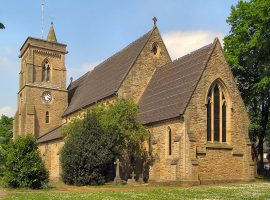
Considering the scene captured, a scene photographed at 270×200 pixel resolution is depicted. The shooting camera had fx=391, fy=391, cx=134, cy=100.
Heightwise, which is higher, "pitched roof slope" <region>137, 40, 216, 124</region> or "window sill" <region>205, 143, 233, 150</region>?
"pitched roof slope" <region>137, 40, 216, 124</region>

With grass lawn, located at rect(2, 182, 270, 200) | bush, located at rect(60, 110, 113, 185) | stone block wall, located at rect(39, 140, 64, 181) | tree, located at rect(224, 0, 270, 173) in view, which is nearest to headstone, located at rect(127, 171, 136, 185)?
bush, located at rect(60, 110, 113, 185)

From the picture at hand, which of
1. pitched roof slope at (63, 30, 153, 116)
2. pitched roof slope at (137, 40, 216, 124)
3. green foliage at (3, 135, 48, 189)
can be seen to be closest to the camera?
green foliage at (3, 135, 48, 189)

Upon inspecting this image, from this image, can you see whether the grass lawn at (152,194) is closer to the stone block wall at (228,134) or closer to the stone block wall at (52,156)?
the stone block wall at (228,134)

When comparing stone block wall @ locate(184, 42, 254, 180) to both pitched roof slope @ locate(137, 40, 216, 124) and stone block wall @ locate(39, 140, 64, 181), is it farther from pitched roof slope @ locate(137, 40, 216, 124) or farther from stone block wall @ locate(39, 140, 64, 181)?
stone block wall @ locate(39, 140, 64, 181)

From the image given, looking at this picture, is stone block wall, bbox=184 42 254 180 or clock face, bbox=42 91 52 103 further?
clock face, bbox=42 91 52 103

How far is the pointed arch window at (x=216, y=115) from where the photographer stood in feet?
97.7

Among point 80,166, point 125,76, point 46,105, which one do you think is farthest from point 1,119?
point 80,166

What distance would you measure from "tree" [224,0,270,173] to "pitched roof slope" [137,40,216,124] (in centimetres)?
587

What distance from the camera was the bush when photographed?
2886cm

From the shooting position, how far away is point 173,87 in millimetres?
32281

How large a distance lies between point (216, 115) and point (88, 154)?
10.3 m

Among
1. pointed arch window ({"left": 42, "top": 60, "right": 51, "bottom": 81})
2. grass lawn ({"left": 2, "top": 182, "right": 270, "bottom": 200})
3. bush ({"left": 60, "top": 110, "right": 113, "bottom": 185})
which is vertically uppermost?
pointed arch window ({"left": 42, "top": 60, "right": 51, "bottom": 81})

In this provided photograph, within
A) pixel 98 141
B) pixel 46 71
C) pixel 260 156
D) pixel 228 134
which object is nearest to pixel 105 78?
pixel 46 71

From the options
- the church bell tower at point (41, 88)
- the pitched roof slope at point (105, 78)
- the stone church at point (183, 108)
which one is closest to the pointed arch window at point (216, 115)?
the stone church at point (183, 108)
